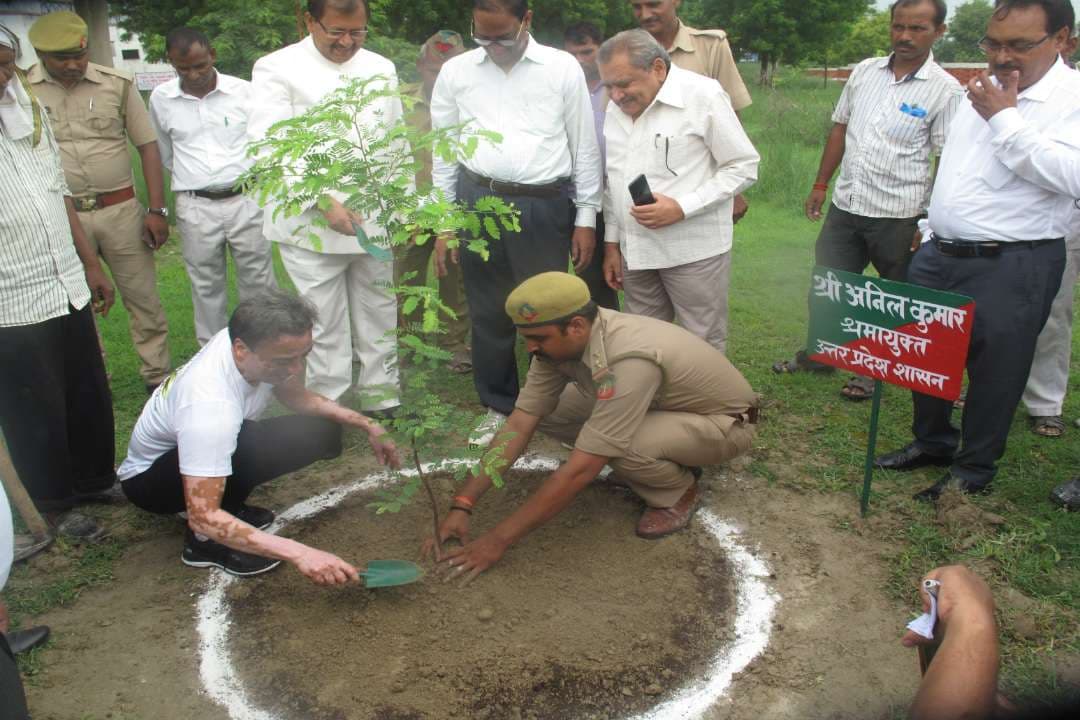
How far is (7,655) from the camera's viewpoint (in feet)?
7.72

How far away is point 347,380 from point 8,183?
1938 mm

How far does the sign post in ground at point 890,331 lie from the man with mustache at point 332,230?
1990 millimetres

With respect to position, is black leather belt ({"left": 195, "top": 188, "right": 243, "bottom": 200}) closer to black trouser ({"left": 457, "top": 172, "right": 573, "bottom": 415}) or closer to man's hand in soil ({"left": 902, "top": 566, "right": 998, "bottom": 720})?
black trouser ({"left": 457, "top": 172, "right": 573, "bottom": 415})

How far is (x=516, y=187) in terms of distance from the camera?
4.50 metres

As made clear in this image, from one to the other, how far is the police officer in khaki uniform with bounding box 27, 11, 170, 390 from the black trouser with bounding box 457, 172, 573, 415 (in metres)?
2.11

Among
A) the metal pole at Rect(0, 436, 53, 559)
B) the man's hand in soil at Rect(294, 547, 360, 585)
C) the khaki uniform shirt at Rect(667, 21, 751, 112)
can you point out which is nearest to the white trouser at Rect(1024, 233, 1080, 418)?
the khaki uniform shirt at Rect(667, 21, 751, 112)

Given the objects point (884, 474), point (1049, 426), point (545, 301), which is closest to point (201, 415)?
point (545, 301)

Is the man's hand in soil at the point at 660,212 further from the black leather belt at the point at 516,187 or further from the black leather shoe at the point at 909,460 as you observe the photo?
the black leather shoe at the point at 909,460

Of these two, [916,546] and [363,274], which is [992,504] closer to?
[916,546]

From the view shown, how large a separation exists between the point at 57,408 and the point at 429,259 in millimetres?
2659

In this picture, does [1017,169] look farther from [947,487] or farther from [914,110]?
[947,487]

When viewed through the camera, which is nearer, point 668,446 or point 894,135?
point 668,446

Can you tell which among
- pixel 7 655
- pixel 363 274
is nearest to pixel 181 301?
pixel 363 274

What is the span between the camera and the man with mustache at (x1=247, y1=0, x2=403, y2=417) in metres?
4.22
